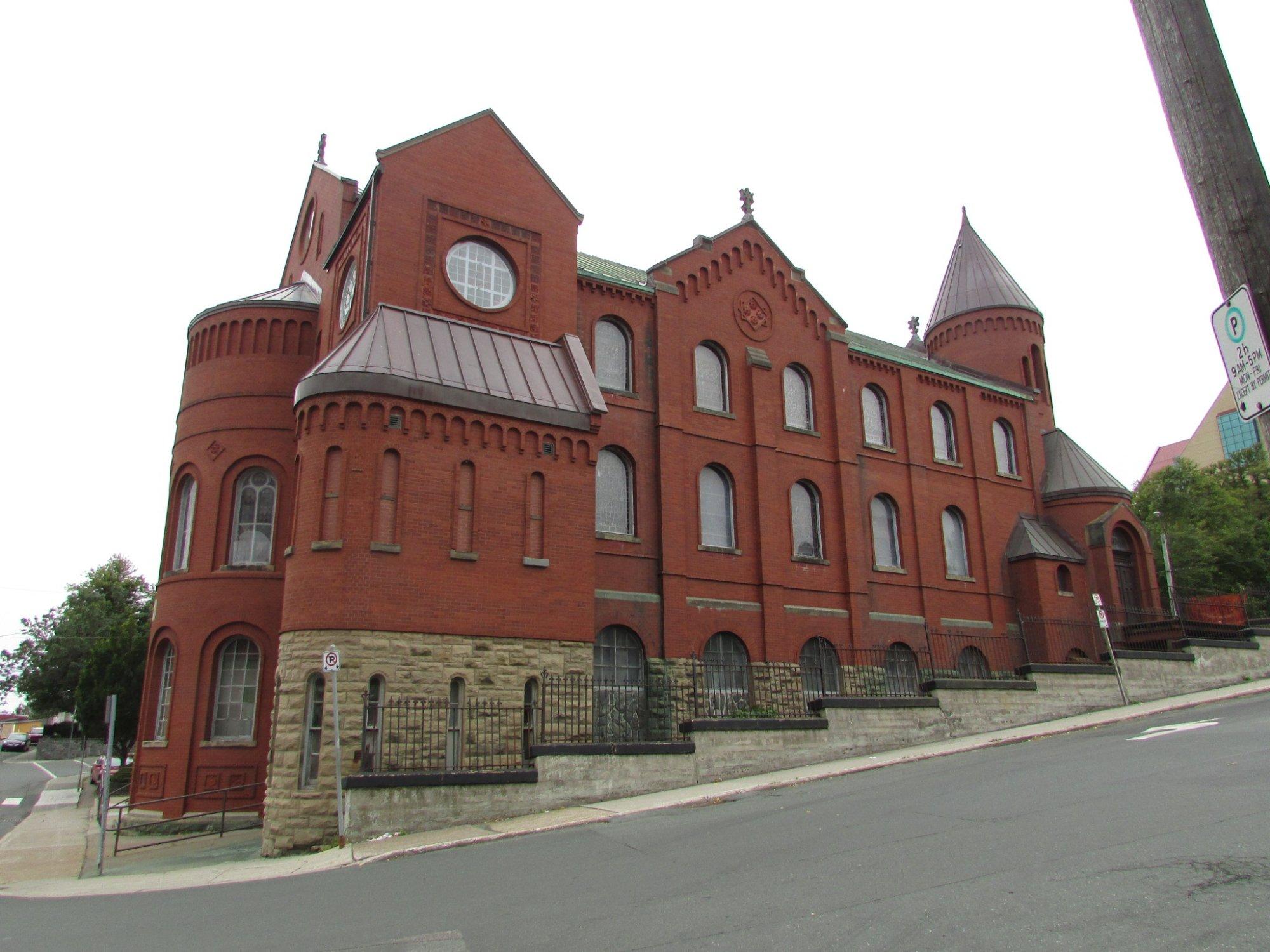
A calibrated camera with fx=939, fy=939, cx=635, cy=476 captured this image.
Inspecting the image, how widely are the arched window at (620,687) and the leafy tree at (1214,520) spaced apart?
2870cm

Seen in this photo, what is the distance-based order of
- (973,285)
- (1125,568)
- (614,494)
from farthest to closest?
(973,285) → (1125,568) → (614,494)

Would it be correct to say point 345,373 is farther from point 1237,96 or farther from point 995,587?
point 995,587

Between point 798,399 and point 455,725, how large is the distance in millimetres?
14512

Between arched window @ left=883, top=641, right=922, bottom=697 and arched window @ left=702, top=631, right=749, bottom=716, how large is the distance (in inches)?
186

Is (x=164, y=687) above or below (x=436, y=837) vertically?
above

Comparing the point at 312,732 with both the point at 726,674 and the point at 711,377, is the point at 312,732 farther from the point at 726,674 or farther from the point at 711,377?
the point at 711,377

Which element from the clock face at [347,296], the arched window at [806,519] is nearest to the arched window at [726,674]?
the arched window at [806,519]

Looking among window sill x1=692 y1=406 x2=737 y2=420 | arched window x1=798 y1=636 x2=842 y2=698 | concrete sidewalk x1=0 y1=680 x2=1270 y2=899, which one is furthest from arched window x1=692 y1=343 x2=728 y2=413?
concrete sidewalk x1=0 y1=680 x2=1270 y2=899

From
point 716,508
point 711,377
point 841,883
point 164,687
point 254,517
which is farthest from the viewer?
point 711,377

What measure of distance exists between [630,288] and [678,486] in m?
5.12

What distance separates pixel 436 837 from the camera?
12961 millimetres

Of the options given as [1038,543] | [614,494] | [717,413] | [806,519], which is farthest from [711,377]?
[1038,543]

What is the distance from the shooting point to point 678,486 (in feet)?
74.6

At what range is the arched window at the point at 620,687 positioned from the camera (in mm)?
19500
